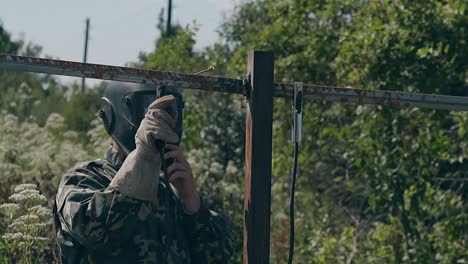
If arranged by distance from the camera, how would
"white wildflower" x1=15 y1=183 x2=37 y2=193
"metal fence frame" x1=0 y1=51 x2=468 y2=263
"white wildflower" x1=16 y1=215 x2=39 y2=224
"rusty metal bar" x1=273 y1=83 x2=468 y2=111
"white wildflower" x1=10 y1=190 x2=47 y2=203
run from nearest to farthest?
1. "metal fence frame" x1=0 y1=51 x2=468 y2=263
2. "rusty metal bar" x1=273 y1=83 x2=468 y2=111
3. "white wildflower" x1=16 y1=215 x2=39 y2=224
4. "white wildflower" x1=10 y1=190 x2=47 y2=203
5. "white wildflower" x1=15 y1=183 x2=37 y2=193

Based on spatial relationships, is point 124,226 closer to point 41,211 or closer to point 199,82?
point 199,82

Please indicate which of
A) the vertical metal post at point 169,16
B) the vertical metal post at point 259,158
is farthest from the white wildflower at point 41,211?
the vertical metal post at point 169,16

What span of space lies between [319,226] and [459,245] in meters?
3.30

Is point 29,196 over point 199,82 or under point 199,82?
under

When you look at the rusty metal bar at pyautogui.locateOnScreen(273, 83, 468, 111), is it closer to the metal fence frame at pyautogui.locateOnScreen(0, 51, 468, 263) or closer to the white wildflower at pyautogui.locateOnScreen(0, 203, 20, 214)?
the metal fence frame at pyautogui.locateOnScreen(0, 51, 468, 263)

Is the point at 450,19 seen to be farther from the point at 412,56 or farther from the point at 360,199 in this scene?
the point at 360,199

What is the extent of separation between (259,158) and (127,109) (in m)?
0.73

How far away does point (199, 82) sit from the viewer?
4434mm

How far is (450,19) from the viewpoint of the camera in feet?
33.1

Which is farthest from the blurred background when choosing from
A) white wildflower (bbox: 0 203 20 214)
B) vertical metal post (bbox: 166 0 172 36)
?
vertical metal post (bbox: 166 0 172 36)

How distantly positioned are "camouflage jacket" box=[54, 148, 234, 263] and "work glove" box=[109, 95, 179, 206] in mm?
43

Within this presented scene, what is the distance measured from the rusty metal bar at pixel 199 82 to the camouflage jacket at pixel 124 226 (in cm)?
46

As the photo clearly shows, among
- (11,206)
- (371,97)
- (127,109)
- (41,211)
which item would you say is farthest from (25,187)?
(371,97)

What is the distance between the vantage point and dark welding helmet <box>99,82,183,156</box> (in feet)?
15.7
